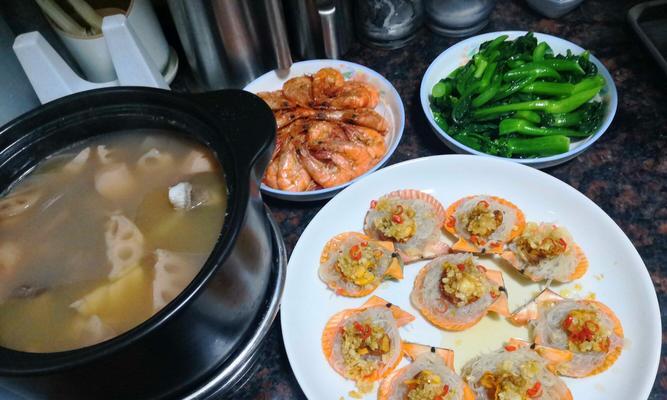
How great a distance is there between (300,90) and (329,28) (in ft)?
0.95

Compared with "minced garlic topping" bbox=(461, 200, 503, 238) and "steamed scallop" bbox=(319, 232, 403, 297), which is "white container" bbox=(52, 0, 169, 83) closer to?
"steamed scallop" bbox=(319, 232, 403, 297)

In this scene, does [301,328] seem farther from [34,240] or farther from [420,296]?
[34,240]

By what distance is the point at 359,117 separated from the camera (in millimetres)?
1958

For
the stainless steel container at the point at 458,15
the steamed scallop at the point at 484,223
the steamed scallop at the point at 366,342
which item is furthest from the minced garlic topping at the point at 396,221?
the stainless steel container at the point at 458,15

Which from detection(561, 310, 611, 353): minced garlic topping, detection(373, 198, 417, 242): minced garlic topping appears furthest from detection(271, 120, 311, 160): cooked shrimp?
detection(561, 310, 611, 353): minced garlic topping

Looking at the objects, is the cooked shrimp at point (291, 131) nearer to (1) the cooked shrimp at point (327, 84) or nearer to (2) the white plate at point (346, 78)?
(1) the cooked shrimp at point (327, 84)

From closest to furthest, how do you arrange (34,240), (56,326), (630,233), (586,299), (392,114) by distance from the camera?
(56,326) < (34,240) < (586,299) < (630,233) < (392,114)

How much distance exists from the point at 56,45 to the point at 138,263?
1375 millimetres

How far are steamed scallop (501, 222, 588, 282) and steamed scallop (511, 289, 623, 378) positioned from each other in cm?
7

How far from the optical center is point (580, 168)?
72.9 inches

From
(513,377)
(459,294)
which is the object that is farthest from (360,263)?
(513,377)

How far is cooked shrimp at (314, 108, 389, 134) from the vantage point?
1953mm

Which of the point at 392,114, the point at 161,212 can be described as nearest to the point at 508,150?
the point at 392,114

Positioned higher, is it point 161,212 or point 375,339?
point 161,212
